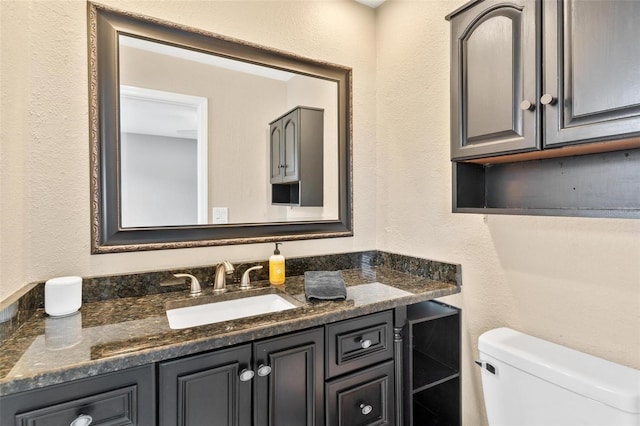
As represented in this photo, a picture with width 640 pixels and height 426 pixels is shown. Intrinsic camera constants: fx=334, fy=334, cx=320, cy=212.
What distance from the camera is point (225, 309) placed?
1.39 meters

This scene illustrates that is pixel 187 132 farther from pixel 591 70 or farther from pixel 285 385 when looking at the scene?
pixel 591 70

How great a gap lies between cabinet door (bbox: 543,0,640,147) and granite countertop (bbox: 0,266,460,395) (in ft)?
2.64

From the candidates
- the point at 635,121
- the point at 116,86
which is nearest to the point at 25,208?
the point at 116,86

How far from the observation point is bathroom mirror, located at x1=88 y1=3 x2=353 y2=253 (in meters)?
1.31

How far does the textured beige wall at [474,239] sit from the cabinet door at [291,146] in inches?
20.1

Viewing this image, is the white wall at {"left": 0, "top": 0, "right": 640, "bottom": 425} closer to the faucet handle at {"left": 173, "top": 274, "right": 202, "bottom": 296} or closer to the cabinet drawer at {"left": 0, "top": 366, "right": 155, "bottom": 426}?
the faucet handle at {"left": 173, "top": 274, "right": 202, "bottom": 296}

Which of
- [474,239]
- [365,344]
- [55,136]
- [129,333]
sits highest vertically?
[55,136]

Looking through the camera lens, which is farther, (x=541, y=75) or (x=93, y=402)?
(x=541, y=75)

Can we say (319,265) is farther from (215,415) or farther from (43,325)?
(43,325)

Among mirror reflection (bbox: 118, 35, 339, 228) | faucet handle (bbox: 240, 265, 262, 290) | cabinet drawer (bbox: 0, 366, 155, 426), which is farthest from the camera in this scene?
faucet handle (bbox: 240, 265, 262, 290)

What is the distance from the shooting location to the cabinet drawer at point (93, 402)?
771mm

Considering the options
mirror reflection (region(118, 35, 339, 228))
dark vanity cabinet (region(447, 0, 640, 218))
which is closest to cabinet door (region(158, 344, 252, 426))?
mirror reflection (region(118, 35, 339, 228))

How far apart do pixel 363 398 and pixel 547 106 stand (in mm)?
1171

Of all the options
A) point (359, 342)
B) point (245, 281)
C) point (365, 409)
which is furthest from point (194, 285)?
point (365, 409)
